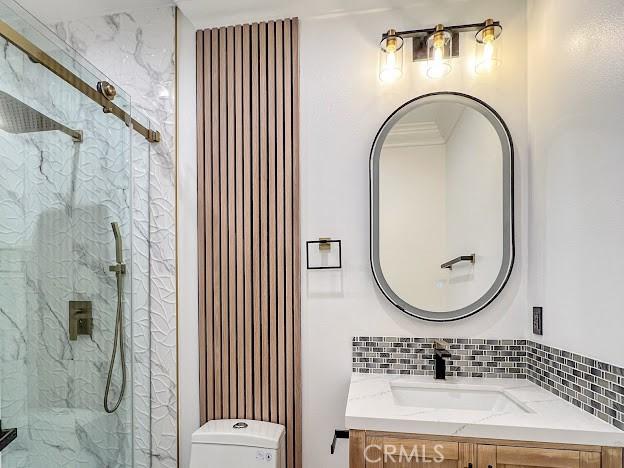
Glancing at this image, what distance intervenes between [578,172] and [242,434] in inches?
67.7

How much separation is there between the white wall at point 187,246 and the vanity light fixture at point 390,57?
990mm

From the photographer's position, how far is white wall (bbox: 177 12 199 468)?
215 centimetres

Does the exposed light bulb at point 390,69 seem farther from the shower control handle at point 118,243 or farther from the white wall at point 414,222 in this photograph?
the shower control handle at point 118,243

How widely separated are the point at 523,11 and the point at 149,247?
2161mm

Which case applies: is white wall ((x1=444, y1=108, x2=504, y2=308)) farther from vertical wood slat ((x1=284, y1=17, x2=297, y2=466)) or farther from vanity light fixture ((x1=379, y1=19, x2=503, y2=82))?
vertical wood slat ((x1=284, y1=17, x2=297, y2=466))

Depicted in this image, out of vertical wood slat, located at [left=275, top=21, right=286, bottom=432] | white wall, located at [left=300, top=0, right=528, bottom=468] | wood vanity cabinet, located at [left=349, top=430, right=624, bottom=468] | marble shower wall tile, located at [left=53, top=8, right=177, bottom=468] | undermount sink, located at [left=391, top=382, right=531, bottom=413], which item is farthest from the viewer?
marble shower wall tile, located at [left=53, top=8, right=177, bottom=468]

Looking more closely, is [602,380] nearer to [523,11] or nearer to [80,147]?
[523,11]

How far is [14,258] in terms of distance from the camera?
4.48ft

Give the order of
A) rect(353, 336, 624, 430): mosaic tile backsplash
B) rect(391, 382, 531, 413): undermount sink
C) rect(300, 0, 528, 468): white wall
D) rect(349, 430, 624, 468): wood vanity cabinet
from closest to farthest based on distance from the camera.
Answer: rect(349, 430, 624, 468): wood vanity cabinet < rect(353, 336, 624, 430): mosaic tile backsplash < rect(391, 382, 531, 413): undermount sink < rect(300, 0, 528, 468): white wall

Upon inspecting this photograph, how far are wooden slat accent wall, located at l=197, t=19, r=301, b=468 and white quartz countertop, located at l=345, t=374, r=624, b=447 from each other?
0.58m

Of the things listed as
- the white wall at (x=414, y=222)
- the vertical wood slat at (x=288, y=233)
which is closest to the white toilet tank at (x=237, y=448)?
the vertical wood slat at (x=288, y=233)

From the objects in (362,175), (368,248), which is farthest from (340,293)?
(362,175)

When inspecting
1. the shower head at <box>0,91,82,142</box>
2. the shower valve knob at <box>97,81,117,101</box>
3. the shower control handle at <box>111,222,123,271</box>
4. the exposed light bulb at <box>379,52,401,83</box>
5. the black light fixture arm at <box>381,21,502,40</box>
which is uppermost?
the black light fixture arm at <box>381,21,502,40</box>

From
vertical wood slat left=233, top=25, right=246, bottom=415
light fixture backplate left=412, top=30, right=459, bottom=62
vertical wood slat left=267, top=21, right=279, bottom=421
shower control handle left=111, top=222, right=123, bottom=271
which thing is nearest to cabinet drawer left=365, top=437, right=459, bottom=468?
vertical wood slat left=267, top=21, right=279, bottom=421
